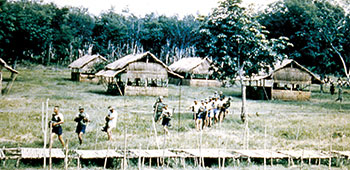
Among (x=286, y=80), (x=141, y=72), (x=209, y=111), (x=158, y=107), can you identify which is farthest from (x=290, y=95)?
(x=158, y=107)

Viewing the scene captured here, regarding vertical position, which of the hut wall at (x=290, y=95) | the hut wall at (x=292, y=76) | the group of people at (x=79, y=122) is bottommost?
the group of people at (x=79, y=122)

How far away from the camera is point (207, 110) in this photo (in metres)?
17.5

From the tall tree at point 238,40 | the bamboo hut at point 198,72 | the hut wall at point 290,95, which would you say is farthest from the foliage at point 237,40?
the bamboo hut at point 198,72

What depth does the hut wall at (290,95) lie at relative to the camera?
112 ft

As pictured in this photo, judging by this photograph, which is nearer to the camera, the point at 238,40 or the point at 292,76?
the point at 238,40

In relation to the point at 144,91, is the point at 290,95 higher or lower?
lower

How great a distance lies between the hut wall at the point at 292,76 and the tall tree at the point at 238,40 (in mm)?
12622

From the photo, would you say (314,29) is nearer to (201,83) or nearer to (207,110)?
(201,83)

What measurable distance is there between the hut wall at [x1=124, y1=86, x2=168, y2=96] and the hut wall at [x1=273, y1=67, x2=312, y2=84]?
386 inches

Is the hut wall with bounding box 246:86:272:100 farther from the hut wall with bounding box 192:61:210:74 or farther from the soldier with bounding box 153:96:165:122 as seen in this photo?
the soldier with bounding box 153:96:165:122

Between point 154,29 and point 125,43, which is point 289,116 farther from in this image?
point 125,43

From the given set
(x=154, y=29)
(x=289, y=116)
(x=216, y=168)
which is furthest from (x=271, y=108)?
(x=154, y=29)

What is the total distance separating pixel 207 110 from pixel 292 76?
19751 mm

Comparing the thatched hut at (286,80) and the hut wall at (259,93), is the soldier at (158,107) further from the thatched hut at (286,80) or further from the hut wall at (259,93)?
the thatched hut at (286,80)
